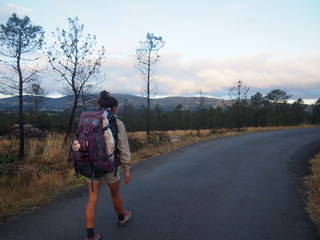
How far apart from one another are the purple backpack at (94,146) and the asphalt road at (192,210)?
999 mm

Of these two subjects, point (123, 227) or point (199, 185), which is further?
point (199, 185)

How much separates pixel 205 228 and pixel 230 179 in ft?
9.65

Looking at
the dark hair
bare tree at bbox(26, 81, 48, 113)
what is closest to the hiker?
the dark hair

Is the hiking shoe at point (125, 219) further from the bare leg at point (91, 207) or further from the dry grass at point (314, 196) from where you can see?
the dry grass at point (314, 196)

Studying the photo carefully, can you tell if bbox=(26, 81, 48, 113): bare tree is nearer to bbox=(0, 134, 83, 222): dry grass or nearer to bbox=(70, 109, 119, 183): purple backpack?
bbox=(0, 134, 83, 222): dry grass

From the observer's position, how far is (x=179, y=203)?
14.9 feet

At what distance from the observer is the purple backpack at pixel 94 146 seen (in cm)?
289

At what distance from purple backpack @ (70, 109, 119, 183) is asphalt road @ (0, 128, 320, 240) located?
1.00 metres

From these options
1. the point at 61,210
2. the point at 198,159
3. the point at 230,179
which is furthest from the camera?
the point at 198,159

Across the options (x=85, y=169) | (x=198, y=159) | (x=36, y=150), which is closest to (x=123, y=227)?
(x=85, y=169)

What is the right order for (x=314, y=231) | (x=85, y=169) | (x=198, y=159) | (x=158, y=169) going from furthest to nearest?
1. (x=198, y=159)
2. (x=158, y=169)
3. (x=314, y=231)
4. (x=85, y=169)

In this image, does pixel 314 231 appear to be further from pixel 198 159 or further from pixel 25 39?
pixel 25 39

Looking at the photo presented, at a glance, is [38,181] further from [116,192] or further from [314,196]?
[314,196]

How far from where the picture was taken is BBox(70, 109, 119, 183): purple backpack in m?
2.89
